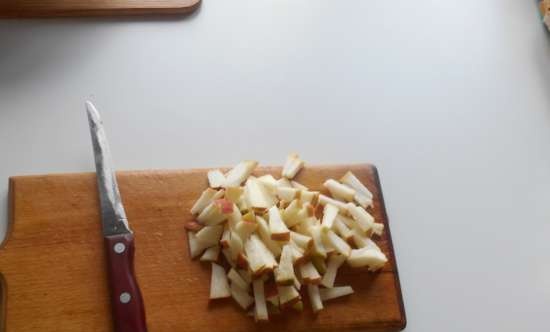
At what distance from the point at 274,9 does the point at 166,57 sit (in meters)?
0.25

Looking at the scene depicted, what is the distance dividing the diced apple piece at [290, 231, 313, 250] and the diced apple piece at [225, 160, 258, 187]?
13 centimetres

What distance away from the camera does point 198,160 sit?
983 mm

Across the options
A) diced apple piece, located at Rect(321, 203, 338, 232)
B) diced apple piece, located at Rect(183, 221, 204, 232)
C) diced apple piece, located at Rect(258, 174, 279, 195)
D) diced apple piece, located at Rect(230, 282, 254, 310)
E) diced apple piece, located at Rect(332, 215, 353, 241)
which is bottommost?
diced apple piece, located at Rect(230, 282, 254, 310)

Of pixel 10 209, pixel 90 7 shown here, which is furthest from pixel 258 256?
pixel 90 7

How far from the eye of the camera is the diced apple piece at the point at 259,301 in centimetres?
83

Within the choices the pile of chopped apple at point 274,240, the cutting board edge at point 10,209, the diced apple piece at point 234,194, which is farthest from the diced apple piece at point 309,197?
the cutting board edge at point 10,209

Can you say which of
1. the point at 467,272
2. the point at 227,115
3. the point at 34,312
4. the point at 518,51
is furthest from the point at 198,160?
the point at 518,51

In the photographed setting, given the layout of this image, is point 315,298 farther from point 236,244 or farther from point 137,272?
point 137,272

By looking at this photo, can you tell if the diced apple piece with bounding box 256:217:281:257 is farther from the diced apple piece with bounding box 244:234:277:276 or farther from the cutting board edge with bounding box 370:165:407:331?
the cutting board edge with bounding box 370:165:407:331

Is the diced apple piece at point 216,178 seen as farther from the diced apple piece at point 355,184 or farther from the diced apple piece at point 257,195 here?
the diced apple piece at point 355,184

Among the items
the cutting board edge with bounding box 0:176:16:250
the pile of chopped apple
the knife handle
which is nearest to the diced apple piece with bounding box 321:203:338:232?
the pile of chopped apple

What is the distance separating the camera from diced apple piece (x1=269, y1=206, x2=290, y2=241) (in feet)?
2.72

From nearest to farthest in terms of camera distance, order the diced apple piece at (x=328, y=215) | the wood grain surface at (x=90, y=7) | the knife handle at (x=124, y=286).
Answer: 1. the knife handle at (x=124, y=286)
2. the diced apple piece at (x=328, y=215)
3. the wood grain surface at (x=90, y=7)

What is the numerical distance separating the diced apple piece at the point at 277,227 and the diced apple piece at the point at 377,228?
0.16 m
